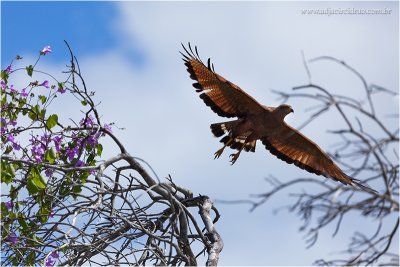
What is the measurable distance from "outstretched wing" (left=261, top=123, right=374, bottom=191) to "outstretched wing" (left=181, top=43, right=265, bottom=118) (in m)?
0.32

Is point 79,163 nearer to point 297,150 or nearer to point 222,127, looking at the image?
point 222,127

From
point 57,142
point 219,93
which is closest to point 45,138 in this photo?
point 57,142

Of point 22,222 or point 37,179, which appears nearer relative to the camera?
point 37,179

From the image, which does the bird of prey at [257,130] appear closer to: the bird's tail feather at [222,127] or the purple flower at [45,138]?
the bird's tail feather at [222,127]

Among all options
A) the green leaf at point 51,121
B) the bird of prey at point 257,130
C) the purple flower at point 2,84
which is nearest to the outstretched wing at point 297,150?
the bird of prey at point 257,130

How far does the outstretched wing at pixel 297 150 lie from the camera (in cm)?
634

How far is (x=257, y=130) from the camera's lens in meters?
6.36

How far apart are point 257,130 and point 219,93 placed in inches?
20.3

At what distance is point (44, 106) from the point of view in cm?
452

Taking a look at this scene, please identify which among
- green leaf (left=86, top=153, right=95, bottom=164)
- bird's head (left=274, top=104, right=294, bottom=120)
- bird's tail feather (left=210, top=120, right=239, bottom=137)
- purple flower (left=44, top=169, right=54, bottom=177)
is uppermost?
bird's head (left=274, top=104, right=294, bottom=120)

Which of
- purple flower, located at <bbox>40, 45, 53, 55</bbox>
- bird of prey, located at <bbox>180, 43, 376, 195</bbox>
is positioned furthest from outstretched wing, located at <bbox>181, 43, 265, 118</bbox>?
purple flower, located at <bbox>40, 45, 53, 55</bbox>

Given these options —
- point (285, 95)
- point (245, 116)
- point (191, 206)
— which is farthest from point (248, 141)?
point (285, 95)

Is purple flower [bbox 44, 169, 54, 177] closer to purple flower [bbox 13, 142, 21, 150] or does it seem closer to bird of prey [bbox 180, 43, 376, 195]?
purple flower [bbox 13, 142, 21, 150]

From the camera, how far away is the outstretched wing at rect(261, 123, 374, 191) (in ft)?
20.8
